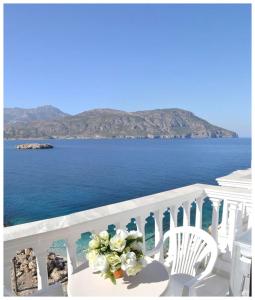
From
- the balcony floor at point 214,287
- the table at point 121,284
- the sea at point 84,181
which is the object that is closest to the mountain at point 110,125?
the sea at point 84,181

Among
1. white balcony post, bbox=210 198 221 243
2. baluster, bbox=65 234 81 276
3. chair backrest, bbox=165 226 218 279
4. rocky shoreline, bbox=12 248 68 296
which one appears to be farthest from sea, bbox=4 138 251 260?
baluster, bbox=65 234 81 276

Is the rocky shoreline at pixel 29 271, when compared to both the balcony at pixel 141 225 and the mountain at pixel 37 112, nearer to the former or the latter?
the balcony at pixel 141 225

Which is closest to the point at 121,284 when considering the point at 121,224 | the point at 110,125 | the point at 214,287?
the point at 121,224

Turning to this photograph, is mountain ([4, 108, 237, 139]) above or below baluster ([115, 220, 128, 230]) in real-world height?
above

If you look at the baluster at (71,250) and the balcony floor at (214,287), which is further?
the balcony floor at (214,287)

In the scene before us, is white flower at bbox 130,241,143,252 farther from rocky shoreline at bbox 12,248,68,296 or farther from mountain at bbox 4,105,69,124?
mountain at bbox 4,105,69,124

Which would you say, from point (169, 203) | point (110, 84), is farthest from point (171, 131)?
point (169, 203)
